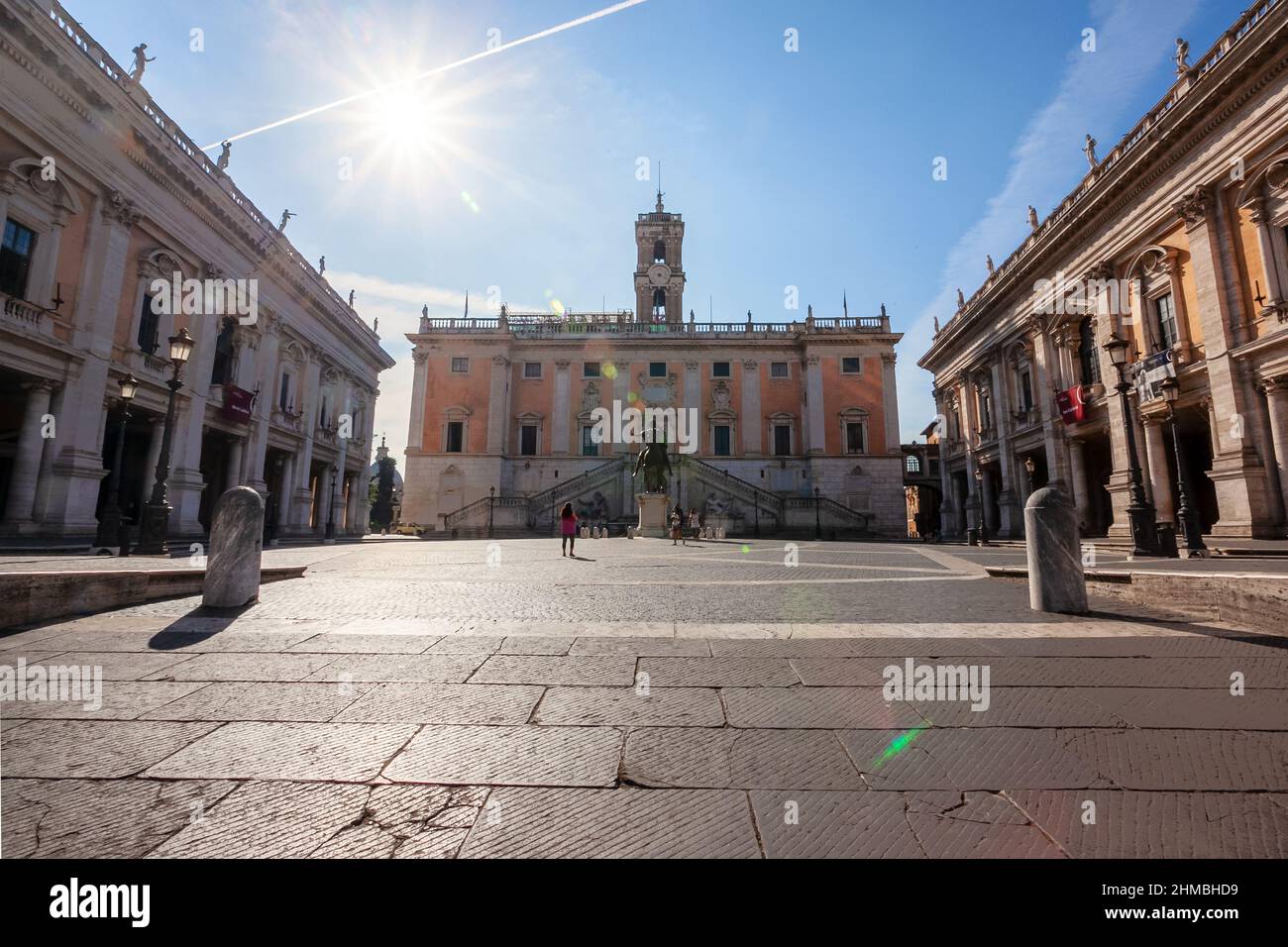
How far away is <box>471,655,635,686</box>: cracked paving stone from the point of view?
3490mm

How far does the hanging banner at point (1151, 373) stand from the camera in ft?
56.1

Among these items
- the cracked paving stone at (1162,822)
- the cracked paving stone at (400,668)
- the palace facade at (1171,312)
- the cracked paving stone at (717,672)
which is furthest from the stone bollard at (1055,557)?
the palace facade at (1171,312)

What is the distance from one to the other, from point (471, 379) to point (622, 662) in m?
37.9

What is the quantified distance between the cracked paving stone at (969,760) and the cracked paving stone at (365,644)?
322cm

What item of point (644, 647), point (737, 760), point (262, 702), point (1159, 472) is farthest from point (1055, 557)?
point (1159, 472)

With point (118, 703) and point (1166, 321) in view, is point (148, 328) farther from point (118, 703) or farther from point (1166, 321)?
point (1166, 321)

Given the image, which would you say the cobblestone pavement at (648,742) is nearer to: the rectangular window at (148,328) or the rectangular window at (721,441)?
the rectangular window at (148,328)

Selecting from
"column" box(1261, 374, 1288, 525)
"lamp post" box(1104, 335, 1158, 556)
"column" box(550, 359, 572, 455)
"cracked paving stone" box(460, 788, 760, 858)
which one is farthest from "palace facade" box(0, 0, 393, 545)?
"column" box(1261, 374, 1288, 525)


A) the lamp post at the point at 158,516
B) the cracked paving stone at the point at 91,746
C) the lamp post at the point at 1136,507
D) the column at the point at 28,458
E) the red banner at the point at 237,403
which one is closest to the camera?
the cracked paving stone at the point at 91,746

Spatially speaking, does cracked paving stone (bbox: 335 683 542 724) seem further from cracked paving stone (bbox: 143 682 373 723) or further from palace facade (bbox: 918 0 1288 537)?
palace facade (bbox: 918 0 1288 537)

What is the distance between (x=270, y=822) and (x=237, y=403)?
24.1m

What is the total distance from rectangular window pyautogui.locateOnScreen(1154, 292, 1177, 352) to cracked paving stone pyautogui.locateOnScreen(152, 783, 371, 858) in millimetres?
24224
